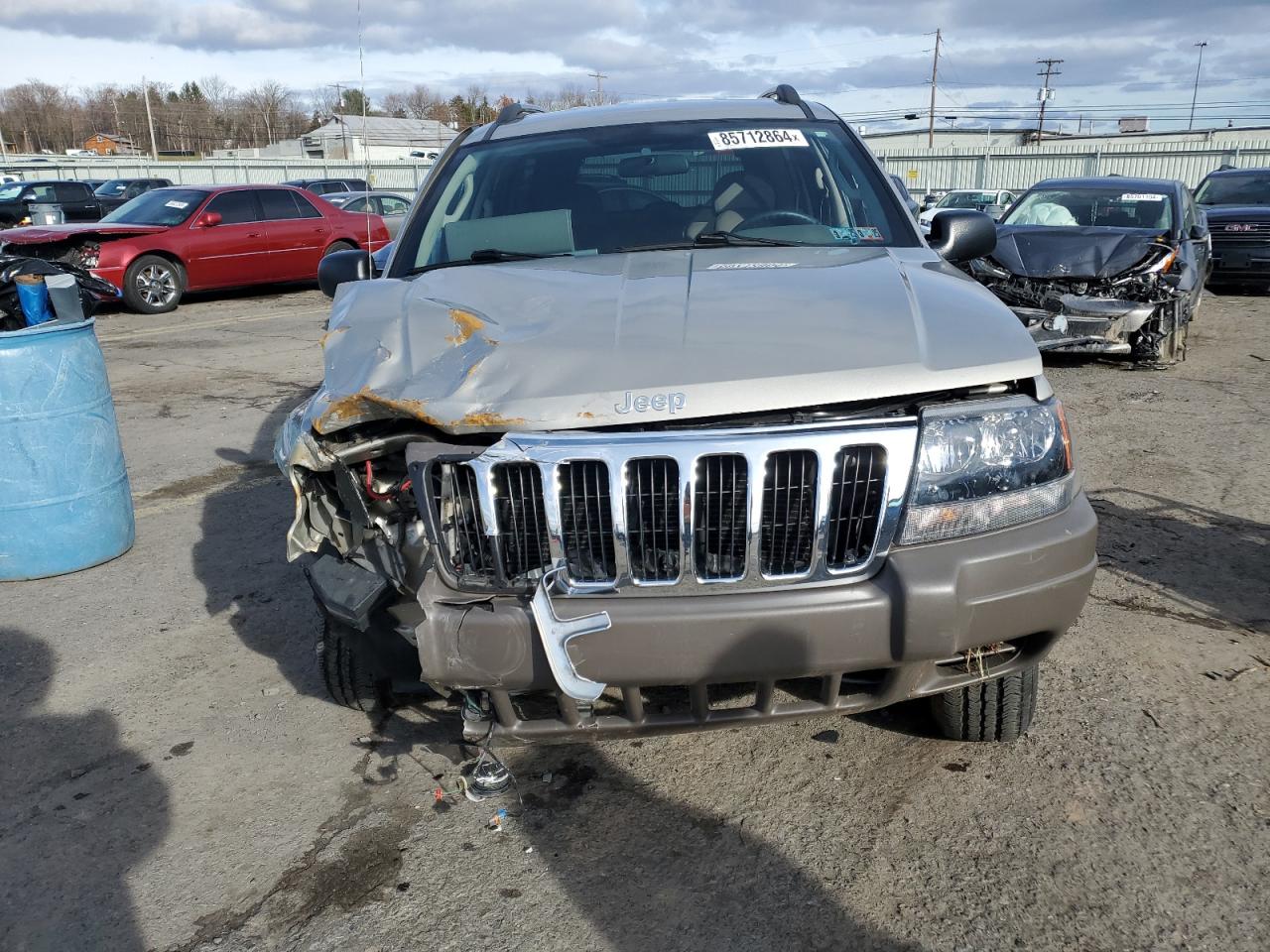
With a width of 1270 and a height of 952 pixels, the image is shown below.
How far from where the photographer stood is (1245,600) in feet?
12.8

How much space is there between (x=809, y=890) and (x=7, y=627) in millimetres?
3311

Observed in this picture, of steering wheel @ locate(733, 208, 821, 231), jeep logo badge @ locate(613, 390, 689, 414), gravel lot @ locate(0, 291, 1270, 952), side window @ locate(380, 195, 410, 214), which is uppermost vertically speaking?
side window @ locate(380, 195, 410, 214)

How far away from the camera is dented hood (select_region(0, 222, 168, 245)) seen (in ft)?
39.2

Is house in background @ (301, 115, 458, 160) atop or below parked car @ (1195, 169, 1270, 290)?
atop

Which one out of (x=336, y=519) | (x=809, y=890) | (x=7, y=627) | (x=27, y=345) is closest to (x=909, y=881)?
(x=809, y=890)

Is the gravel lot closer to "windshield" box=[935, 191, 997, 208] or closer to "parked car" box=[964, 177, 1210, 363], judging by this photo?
"parked car" box=[964, 177, 1210, 363]

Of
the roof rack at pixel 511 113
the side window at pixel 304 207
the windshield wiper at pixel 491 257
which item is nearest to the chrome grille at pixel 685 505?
the windshield wiper at pixel 491 257

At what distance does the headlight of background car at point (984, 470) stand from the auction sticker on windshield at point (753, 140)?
6.20 ft

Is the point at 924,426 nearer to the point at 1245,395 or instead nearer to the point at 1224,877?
the point at 1224,877

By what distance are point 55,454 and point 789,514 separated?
358 cm

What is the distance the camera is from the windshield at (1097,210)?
9086mm

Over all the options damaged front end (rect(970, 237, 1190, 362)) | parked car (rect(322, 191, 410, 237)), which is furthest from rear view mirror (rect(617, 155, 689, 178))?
parked car (rect(322, 191, 410, 237))

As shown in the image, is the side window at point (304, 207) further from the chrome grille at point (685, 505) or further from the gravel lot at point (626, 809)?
the chrome grille at point (685, 505)

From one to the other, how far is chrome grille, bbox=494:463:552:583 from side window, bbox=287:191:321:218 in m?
13.7
